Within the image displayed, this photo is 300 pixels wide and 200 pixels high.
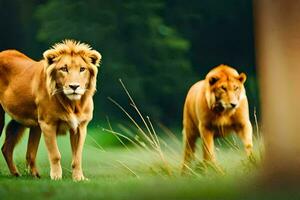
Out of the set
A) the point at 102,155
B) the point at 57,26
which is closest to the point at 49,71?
the point at 102,155

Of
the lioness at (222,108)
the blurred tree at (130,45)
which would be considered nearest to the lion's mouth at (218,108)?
the lioness at (222,108)

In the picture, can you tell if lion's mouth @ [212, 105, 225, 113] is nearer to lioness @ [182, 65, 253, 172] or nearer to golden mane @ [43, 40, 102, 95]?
lioness @ [182, 65, 253, 172]

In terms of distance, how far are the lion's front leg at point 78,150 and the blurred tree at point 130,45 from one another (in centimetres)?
1034

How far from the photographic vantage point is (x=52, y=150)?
8.87m

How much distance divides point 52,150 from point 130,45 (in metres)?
11.8

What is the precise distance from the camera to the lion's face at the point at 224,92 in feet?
33.0

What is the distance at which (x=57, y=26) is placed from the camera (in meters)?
19.7

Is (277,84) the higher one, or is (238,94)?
(277,84)

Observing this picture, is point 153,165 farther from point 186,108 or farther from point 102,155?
point 102,155

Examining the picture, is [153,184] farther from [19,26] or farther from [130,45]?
[19,26]

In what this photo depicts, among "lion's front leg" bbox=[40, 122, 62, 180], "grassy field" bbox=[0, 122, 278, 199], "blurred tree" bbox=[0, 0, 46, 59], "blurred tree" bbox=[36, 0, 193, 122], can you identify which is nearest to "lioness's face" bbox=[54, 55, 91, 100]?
"lion's front leg" bbox=[40, 122, 62, 180]

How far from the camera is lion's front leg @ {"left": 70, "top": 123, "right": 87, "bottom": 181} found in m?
8.84

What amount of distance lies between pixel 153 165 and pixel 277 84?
6.39 feet

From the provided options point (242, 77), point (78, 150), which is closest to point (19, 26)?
point (242, 77)
